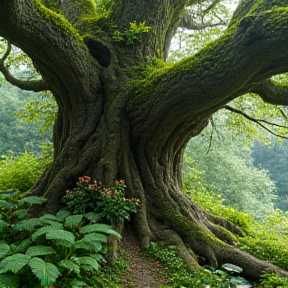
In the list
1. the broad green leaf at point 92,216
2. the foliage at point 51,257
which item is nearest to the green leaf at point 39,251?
the foliage at point 51,257

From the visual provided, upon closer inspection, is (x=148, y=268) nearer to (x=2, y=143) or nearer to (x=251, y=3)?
(x=251, y=3)

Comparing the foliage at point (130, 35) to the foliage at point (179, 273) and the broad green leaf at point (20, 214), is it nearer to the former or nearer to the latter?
the broad green leaf at point (20, 214)

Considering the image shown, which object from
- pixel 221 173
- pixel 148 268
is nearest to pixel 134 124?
pixel 148 268

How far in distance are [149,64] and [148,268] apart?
3.62 m

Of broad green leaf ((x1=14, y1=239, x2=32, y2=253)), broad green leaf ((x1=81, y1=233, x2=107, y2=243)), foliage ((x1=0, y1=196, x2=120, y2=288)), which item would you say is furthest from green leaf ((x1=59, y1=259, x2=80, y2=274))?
broad green leaf ((x1=14, y1=239, x2=32, y2=253))

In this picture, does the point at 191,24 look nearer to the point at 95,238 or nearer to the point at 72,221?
the point at 72,221

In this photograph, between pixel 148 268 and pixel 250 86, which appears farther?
pixel 250 86

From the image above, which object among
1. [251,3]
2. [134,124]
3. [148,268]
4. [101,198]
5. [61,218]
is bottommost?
[148,268]

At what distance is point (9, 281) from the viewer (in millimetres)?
2895

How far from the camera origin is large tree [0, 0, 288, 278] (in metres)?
4.02

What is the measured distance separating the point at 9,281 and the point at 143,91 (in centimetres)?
334

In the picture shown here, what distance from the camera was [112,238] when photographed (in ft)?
14.2

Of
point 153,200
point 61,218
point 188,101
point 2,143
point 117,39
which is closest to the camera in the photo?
point 61,218

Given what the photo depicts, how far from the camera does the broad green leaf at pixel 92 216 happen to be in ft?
13.5
